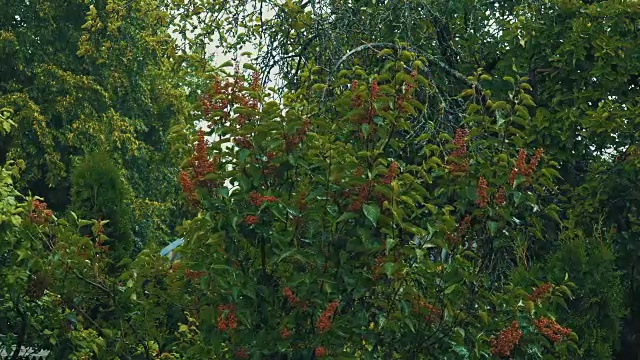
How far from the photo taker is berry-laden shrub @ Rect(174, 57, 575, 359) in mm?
5926

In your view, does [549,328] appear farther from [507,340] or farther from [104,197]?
[104,197]

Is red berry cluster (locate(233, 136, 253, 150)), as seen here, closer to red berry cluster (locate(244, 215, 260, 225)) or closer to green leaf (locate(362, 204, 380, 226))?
red berry cluster (locate(244, 215, 260, 225))

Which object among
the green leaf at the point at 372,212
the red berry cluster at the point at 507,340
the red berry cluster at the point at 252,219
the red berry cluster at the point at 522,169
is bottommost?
the red berry cluster at the point at 507,340

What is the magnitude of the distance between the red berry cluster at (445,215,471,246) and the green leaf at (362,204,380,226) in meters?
0.75

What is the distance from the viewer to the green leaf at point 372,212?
570 cm

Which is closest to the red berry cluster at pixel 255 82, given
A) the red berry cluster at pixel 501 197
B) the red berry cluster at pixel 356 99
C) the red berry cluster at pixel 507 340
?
the red berry cluster at pixel 356 99

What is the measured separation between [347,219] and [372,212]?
219mm

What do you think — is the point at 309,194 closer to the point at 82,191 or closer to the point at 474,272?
the point at 474,272

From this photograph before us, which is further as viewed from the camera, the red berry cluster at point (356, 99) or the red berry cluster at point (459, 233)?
the red berry cluster at point (459, 233)

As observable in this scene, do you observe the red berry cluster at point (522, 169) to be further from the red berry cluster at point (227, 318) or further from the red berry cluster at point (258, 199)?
the red berry cluster at point (227, 318)

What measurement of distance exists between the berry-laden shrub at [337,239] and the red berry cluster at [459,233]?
0.5 inches

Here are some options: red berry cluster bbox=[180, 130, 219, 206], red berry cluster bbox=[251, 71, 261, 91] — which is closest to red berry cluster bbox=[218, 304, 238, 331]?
red berry cluster bbox=[180, 130, 219, 206]

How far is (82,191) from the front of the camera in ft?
25.7

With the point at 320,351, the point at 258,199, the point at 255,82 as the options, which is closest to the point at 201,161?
the point at 258,199
